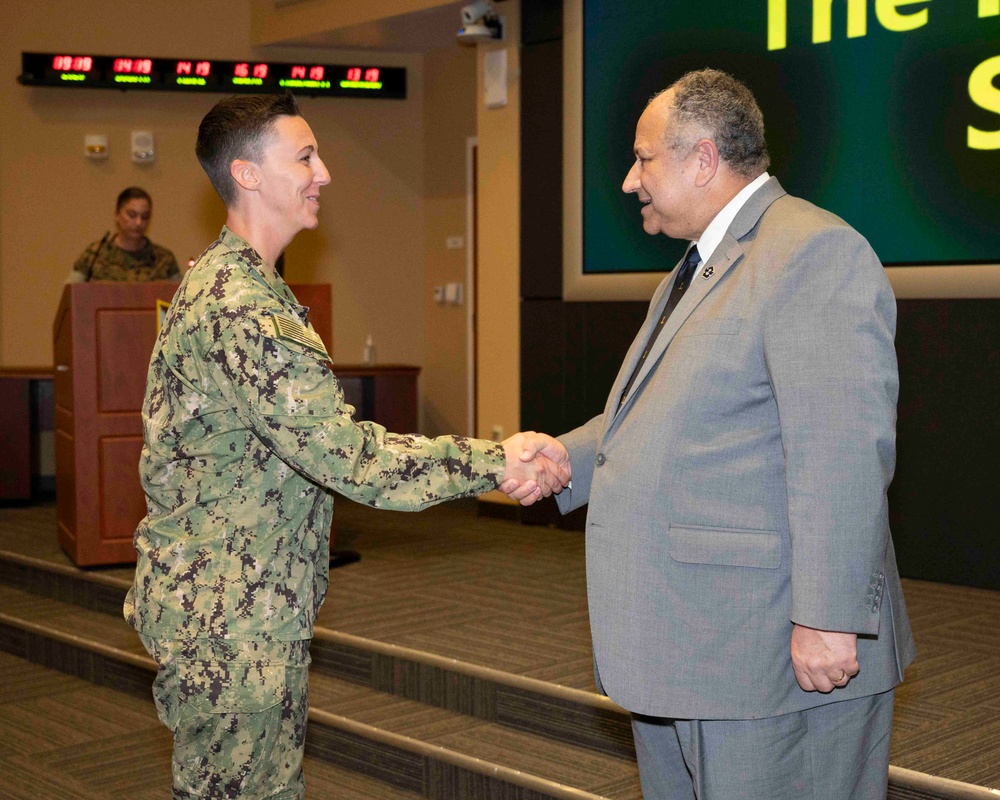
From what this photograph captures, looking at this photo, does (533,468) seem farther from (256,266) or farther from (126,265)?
(126,265)

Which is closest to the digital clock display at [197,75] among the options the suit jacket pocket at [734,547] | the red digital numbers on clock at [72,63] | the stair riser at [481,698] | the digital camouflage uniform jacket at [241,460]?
the red digital numbers on clock at [72,63]

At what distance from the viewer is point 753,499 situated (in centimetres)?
174

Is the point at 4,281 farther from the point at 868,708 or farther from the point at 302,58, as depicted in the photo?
the point at 868,708

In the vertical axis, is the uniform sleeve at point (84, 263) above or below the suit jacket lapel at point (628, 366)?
above

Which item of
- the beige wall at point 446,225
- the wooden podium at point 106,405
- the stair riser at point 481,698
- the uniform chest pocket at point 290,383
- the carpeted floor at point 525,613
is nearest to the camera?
the uniform chest pocket at point 290,383

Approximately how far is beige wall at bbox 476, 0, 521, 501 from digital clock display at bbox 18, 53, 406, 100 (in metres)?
2.03

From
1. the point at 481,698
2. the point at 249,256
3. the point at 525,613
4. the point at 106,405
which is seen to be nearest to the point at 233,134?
the point at 249,256

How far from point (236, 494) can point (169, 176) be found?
6.91 metres

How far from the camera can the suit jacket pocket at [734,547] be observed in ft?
5.70

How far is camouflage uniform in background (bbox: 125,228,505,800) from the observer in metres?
1.83

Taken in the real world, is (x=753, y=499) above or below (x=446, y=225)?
below

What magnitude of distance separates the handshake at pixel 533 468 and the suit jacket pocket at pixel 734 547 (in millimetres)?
A: 454

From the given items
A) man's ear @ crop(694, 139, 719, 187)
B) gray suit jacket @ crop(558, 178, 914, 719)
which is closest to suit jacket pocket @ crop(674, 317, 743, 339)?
gray suit jacket @ crop(558, 178, 914, 719)

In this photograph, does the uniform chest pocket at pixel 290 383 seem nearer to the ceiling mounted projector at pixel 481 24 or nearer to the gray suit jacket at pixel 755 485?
the gray suit jacket at pixel 755 485
